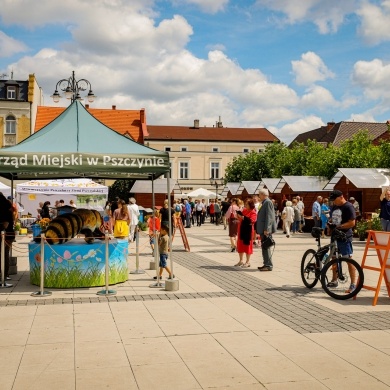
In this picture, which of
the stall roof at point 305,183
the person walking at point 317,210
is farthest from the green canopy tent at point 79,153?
the stall roof at point 305,183

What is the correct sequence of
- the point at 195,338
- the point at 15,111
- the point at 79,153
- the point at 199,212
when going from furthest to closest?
the point at 15,111 < the point at 199,212 < the point at 79,153 < the point at 195,338

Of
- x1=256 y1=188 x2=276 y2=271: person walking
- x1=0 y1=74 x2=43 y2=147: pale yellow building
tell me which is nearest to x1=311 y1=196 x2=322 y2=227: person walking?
x1=256 y1=188 x2=276 y2=271: person walking

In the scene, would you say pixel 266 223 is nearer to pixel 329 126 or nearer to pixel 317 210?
pixel 317 210

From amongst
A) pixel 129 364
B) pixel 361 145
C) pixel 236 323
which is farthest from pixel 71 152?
pixel 361 145

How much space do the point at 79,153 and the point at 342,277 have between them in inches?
196

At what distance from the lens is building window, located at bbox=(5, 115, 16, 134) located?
5562 cm

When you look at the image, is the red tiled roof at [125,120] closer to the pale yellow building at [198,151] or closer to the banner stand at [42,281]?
the pale yellow building at [198,151]

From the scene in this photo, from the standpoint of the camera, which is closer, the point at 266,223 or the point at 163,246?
the point at 163,246

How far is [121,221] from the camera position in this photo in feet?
50.4

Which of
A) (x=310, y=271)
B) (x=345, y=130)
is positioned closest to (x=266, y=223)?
(x=310, y=271)

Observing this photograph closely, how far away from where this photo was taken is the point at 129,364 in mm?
5531

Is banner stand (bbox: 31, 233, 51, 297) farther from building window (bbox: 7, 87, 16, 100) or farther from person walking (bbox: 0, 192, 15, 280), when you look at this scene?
building window (bbox: 7, 87, 16, 100)

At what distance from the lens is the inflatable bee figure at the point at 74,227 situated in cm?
1010

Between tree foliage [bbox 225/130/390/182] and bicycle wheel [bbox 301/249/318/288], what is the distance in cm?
2663
